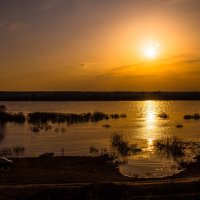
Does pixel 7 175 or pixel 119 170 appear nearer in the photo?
pixel 7 175

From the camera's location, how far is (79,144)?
2005 inches

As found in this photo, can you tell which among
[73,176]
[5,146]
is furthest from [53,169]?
[5,146]

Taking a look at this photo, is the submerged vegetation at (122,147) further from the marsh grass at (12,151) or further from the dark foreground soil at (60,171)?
the marsh grass at (12,151)

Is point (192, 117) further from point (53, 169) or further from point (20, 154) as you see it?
point (53, 169)

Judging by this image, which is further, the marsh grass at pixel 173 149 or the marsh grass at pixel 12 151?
the marsh grass at pixel 12 151

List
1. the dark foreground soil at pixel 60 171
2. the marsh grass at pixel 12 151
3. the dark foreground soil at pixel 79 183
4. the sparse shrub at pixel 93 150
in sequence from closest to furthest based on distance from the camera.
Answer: the dark foreground soil at pixel 79 183, the dark foreground soil at pixel 60 171, the marsh grass at pixel 12 151, the sparse shrub at pixel 93 150

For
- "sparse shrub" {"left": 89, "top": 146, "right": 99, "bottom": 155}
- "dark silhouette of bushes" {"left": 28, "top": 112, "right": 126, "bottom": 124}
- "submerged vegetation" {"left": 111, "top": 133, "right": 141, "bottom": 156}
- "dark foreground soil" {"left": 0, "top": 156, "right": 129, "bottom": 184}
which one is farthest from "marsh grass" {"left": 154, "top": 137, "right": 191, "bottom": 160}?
"dark silhouette of bushes" {"left": 28, "top": 112, "right": 126, "bottom": 124}

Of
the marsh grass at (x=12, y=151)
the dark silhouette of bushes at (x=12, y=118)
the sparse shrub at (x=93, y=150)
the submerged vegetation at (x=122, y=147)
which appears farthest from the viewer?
the dark silhouette of bushes at (x=12, y=118)

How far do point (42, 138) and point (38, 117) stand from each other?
1207 inches

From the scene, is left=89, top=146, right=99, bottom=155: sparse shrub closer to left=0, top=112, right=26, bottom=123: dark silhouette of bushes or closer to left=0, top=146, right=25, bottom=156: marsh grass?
left=0, top=146, right=25, bottom=156: marsh grass

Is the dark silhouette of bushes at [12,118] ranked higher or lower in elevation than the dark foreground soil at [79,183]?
higher

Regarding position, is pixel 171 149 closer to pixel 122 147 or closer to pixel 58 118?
pixel 122 147

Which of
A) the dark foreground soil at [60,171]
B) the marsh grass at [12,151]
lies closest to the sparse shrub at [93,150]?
the dark foreground soil at [60,171]

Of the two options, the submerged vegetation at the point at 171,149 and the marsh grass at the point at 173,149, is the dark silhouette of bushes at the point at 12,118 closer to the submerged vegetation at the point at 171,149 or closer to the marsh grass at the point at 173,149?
the marsh grass at the point at 173,149
